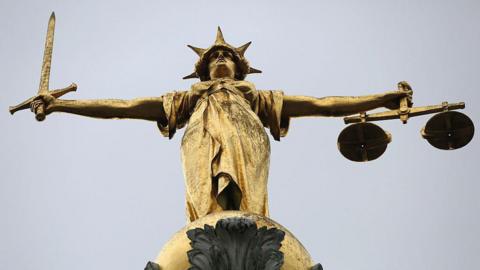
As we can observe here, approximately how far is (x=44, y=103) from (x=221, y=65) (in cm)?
208

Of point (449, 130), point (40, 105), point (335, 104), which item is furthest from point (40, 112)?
point (449, 130)

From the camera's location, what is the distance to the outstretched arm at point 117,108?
13.5 m

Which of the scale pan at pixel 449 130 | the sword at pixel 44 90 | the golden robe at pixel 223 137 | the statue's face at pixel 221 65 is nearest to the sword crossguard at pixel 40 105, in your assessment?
the sword at pixel 44 90

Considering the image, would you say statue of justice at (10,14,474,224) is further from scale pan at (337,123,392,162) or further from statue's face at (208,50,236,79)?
scale pan at (337,123,392,162)

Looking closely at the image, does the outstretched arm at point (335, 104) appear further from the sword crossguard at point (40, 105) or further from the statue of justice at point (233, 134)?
the sword crossguard at point (40, 105)

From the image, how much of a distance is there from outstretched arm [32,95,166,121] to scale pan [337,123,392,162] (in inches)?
84.9

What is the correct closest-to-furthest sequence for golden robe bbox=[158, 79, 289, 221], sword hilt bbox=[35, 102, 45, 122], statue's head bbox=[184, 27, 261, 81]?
golden robe bbox=[158, 79, 289, 221] → sword hilt bbox=[35, 102, 45, 122] → statue's head bbox=[184, 27, 261, 81]

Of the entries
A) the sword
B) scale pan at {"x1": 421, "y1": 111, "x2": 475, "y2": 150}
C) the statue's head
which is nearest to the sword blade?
the sword

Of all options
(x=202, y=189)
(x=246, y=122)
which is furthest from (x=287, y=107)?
(x=202, y=189)

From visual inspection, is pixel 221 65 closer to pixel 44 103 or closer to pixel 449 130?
pixel 44 103

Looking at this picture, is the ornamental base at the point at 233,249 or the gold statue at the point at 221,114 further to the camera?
the gold statue at the point at 221,114

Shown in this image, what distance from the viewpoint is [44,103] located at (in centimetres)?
1335

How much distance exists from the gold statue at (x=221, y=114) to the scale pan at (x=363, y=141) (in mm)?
234

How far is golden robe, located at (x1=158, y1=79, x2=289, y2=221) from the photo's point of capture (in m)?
11.5
